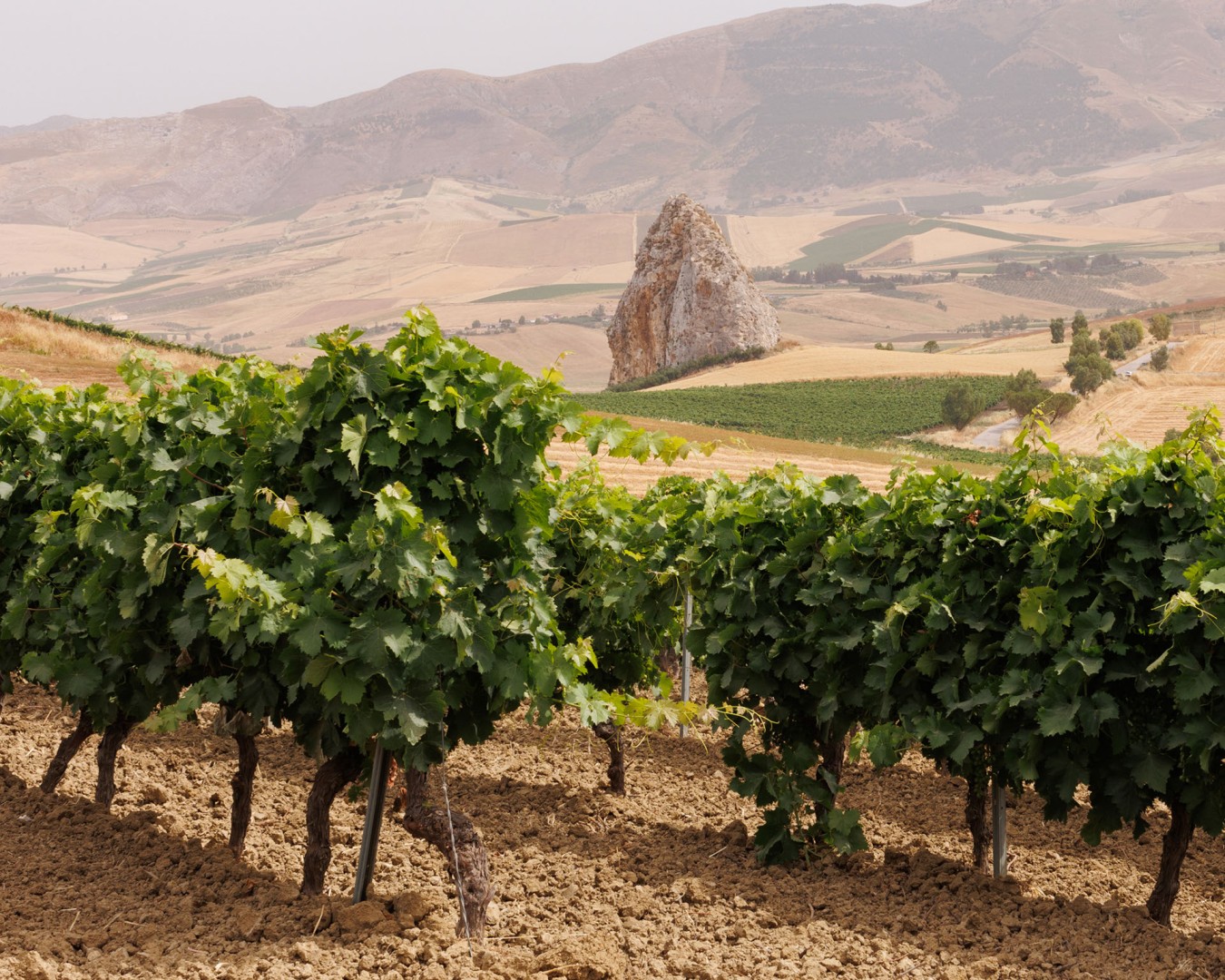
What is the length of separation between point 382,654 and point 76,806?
3838mm

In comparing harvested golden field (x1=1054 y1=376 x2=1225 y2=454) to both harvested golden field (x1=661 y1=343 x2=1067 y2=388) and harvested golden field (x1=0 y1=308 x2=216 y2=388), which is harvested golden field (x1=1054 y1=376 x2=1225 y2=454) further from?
harvested golden field (x1=0 y1=308 x2=216 y2=388)

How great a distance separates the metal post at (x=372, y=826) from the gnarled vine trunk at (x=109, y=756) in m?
2.63

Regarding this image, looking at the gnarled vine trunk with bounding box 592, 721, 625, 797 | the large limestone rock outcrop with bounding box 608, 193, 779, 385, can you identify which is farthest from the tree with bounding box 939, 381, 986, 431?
the gnarled vine trunk with bounding box 592, 721, 625, 797

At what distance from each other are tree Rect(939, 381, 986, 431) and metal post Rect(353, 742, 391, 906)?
214 feet

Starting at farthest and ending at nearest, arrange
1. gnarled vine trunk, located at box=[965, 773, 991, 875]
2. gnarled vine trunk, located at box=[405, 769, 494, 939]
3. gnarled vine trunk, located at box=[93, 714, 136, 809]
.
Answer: gnarled vine trunk, located at box=[93, 714, 136, 809] → gnarled vine trunk, located at box=[965, 773, 991, 875] → gnarled vine trunk, located at box=[405, 769, 494, 939]

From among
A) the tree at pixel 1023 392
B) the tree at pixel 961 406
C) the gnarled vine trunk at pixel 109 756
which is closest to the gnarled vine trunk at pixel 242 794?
the gnarled vine trunk at pixel 109 756

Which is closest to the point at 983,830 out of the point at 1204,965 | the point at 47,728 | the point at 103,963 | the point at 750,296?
the point at 1204,965

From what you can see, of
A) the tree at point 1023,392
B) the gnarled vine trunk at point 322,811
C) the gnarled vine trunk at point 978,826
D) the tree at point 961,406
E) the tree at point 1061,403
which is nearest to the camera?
the gnarled vine trunk at point 322,811

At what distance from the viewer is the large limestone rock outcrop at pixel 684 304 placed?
96250mm

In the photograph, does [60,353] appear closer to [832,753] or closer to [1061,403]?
[832,753]

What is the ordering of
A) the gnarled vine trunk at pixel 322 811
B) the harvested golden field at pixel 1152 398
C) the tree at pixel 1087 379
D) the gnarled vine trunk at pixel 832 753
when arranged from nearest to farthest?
the gnarled vine trunk at pixel 322 811
the gnarled vine trunk at pixel 832 753
the harvested golden field at pixel 1152 398
the tree at pixel 1087 379

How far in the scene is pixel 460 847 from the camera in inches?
238

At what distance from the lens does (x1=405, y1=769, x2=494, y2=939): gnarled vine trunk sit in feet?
19.6

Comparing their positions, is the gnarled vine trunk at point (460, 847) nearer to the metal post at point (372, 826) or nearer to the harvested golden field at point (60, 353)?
the metal post at point (372, 826)
